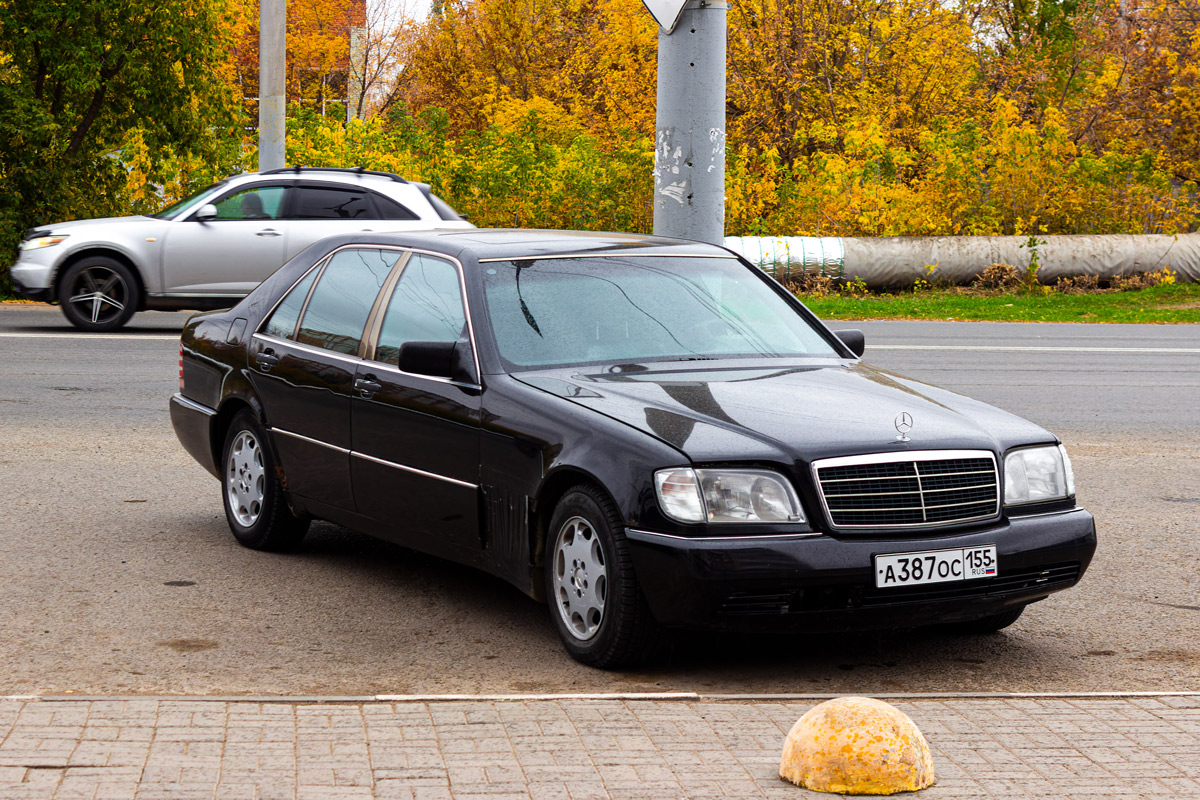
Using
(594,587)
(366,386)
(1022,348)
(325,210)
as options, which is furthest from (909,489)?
(325,210)

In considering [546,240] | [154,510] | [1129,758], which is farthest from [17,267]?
[1129,758]

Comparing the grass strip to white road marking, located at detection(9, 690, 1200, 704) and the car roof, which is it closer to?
the car roof

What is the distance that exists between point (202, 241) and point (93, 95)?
672 centimetres

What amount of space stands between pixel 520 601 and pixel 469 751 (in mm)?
2133

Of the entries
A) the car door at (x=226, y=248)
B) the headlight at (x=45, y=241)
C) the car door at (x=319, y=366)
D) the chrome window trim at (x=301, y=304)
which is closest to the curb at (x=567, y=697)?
the car door at (x=319, y=366)

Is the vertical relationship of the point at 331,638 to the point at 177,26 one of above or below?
below

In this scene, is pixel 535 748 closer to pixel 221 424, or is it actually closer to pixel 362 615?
pixel 362 615

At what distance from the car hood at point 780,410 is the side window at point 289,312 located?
1.77 metres

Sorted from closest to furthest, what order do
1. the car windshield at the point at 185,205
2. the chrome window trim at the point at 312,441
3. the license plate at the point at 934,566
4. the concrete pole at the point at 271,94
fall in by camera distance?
the license plate at the point at 934,566 → the chrome window trim at the point at 312,441 → the car windshield at the point at 185,205 → the concrete pole at the point at 271,94

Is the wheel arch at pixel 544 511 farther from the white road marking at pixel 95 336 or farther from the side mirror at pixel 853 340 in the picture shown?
the white road marking at pixel 95 336

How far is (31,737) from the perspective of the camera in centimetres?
418

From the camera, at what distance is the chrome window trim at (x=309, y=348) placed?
6547 millimetres

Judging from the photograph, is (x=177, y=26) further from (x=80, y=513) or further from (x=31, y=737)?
(x=31, y=737)

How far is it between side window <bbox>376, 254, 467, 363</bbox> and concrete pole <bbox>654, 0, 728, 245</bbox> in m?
2.08
